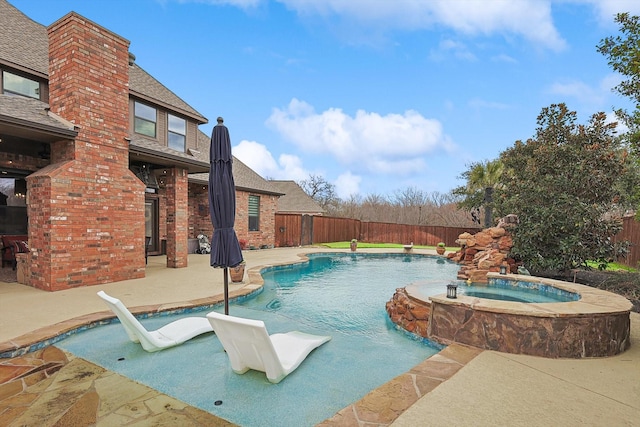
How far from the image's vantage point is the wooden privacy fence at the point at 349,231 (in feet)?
63.5

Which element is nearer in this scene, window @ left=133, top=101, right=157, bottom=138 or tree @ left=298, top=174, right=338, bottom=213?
window @ left=133, top=101, right=157, bottom=138

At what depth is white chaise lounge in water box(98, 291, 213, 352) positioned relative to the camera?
3.79 meters

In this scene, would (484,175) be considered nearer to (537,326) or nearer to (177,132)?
(177,132)

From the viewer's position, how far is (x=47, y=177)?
6.37 metres

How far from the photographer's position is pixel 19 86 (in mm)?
8891

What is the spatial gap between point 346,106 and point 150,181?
14.2 m

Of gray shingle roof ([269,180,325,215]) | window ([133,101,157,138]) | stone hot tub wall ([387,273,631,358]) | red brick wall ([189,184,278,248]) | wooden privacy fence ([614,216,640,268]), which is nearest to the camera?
stone hot tub wall ([387,273,631,358])

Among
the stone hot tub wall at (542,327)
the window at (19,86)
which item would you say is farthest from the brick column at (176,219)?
the stone hot tub wall at (542,327)

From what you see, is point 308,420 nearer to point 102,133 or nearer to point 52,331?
point 52,331

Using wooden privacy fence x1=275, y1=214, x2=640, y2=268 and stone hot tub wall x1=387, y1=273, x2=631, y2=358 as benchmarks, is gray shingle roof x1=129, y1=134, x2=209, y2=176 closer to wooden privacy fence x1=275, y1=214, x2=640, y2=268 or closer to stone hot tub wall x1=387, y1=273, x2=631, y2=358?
stone hot tub wall x1=387, y1=273, x2=631, y2=358

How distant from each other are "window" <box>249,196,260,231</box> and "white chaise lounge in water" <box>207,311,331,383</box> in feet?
44.4

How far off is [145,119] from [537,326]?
1315 cm

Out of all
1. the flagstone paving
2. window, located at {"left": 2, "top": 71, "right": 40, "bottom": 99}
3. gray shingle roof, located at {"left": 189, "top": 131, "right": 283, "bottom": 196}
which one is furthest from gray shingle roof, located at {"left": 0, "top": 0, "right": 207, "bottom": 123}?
the flagstone paving

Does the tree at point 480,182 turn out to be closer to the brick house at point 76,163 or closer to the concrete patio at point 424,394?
the concrete patio at point 424,394
